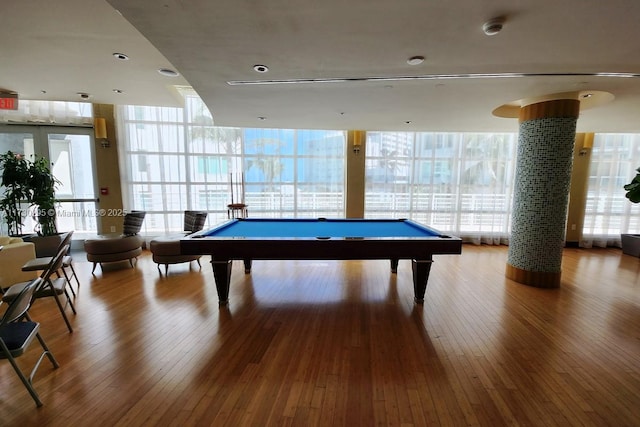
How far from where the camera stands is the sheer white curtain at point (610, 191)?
5816 mm

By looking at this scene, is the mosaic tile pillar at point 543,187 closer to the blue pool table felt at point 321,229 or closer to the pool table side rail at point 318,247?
the blue pool table felt at point 321,229

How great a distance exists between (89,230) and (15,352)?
17.3ft

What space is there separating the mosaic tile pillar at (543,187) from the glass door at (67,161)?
806cm

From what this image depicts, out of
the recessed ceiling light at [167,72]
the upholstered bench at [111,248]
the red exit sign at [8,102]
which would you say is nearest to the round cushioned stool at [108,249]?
the upholstered bench at [111,248]

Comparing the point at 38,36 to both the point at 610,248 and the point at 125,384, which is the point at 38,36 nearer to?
the point at 125,384

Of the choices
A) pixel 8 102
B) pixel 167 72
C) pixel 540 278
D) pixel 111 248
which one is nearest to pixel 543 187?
pixel 540 278

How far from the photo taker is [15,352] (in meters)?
1.55

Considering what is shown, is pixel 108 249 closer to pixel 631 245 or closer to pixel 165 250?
pixel 165 250

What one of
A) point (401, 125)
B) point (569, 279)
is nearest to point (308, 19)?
point (401, 125)

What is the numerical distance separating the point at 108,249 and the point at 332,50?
4.48 m

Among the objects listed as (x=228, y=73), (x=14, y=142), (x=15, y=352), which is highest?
(x=228, y=73)

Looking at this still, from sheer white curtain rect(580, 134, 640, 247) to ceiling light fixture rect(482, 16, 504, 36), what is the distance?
650 centimetres

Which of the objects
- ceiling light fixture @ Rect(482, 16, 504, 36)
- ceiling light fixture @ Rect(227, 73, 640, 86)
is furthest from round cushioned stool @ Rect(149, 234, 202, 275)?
ceiling light fixture @ Rect(482, 16, 504, 36)

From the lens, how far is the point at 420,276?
301 centimetres
